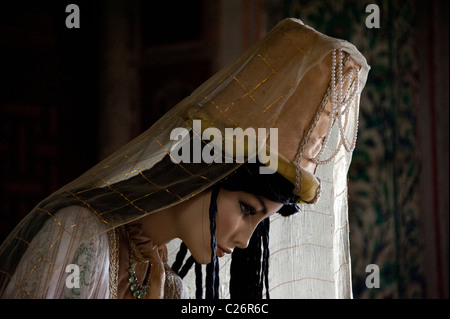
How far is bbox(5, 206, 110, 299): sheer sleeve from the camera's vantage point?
46.6 inches

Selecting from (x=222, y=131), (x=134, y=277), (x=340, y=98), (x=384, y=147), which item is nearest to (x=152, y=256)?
(x=134, y=277)

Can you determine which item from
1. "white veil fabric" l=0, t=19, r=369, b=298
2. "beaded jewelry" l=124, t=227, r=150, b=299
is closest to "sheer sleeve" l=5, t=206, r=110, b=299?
"white veil fabric" l=0, t=19, r=369, b=298

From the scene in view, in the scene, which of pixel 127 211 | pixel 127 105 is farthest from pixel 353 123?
pixel 127 105

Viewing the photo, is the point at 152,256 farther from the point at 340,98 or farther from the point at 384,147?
the point at 384,147

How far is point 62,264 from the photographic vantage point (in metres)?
1.19

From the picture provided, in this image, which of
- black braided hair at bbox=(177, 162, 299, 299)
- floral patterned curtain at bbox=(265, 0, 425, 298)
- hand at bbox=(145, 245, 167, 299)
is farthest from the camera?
floral patterned curtain at bbox=(265, 0, 425, 298)

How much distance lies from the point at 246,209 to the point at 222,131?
0.17 m

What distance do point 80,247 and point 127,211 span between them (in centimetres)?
10

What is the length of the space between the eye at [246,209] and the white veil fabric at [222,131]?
102 mm

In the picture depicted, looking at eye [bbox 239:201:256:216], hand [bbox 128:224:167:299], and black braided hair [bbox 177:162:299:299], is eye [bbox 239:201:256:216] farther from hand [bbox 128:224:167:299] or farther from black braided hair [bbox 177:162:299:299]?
hand [bbox 128:224:167:299]

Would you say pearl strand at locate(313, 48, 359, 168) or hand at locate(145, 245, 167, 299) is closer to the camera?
pearl strand at locate(313, 48, 359, 168)

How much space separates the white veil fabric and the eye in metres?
0.10

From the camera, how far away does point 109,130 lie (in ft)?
8.88

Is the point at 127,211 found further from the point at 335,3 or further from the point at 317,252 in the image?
the point at 335,3
